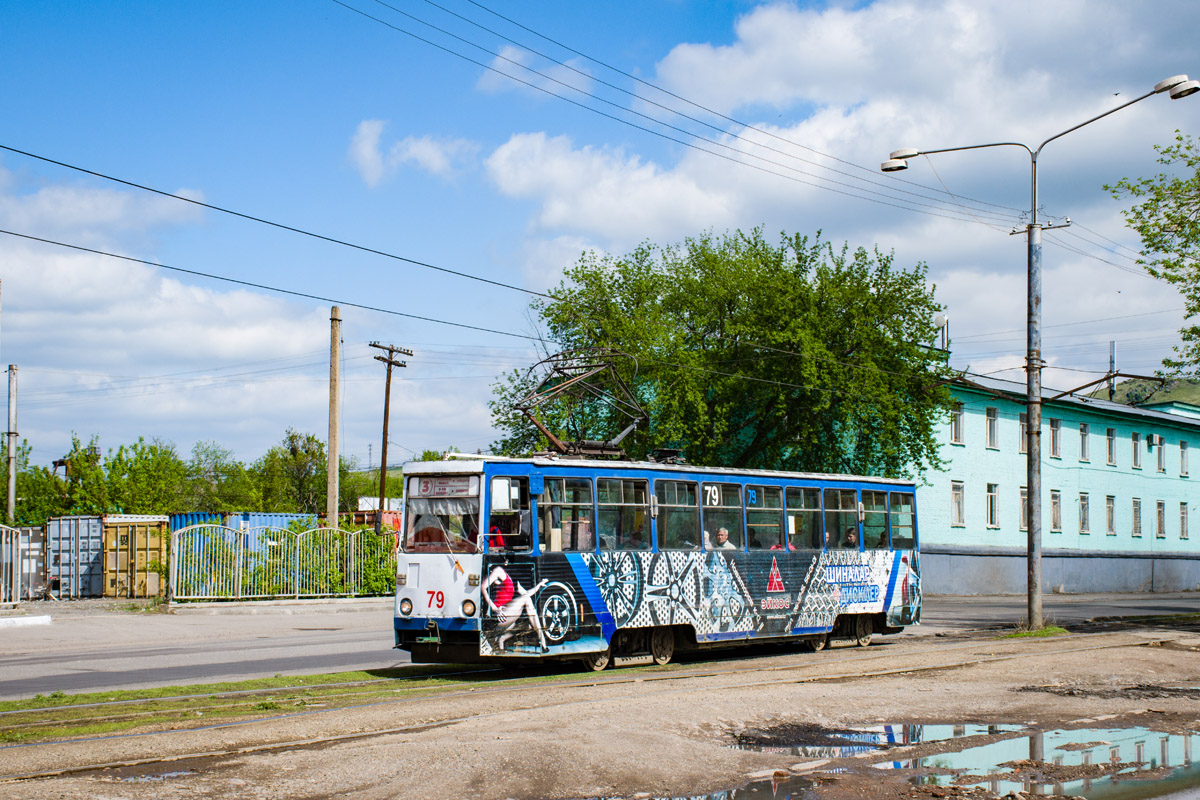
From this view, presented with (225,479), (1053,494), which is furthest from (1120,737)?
(225,479)

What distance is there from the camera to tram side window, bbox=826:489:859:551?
19.6 m

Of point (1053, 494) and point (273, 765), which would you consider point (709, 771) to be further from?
point (1053, 494)

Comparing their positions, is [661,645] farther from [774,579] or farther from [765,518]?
[765,518]

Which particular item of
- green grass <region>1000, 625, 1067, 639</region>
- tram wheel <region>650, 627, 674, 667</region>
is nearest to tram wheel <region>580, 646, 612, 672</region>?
tram wheel <region>650, 627, 674, 667</region>

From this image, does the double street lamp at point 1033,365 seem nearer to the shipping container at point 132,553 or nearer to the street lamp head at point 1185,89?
the street lamp head at point 1185,89

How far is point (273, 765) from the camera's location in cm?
784

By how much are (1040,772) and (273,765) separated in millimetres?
5450

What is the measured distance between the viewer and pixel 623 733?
30.2 ft

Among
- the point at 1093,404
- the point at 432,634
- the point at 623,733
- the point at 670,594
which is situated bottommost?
the point at 623,733

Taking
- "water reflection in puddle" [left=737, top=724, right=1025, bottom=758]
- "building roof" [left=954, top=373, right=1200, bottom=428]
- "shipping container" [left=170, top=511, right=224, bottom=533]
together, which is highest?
"building roof" [left=954, top=373, right=1200, bottom=428]

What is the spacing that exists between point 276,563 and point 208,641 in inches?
370

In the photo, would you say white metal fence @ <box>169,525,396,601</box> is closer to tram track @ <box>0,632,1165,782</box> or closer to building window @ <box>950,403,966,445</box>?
tram track @ <box>0,632,1165,782</box>

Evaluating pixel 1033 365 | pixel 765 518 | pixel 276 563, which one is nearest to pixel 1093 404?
pixel 1033 365

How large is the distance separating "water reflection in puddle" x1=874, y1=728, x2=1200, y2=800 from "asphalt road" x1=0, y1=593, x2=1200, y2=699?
32.9 feet
